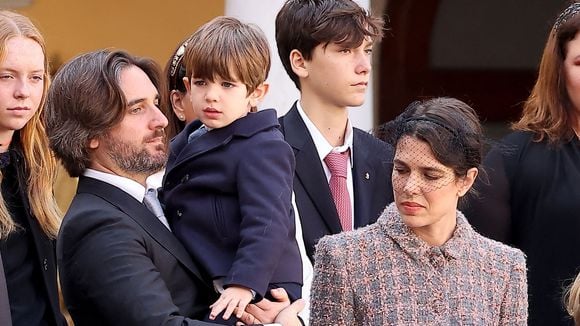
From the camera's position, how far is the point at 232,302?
4379 mm

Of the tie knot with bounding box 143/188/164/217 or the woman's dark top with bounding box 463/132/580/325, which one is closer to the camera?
the tie knot with bounding box 143/188/164/217

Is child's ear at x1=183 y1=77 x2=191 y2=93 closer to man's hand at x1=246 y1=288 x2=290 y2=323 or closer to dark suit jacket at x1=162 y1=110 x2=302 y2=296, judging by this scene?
dark suit jacket at x1=162 y1=110 x2=302 y2=296


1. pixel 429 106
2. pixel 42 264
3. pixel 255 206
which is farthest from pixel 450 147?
pixel 42 264

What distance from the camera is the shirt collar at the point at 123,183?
177 inches

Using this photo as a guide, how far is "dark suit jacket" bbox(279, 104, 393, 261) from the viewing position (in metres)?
5.07

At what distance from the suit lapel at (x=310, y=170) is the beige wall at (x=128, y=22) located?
390 cm

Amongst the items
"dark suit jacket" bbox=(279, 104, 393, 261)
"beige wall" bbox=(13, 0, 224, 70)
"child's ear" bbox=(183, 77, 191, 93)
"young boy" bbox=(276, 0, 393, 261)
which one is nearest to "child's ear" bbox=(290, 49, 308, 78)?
"young boy" bbox=(276, 0, 393, 261)

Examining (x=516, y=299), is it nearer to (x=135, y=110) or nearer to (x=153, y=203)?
(x=153, y=203)

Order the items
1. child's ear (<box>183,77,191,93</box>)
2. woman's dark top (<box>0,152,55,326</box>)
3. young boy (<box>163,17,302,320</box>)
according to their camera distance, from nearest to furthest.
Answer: young boy (<box>163,17,302,320</box>) → child's ear (<box>183,77,191,93</box>) → woman's dark top (<box>0,152,55,326</box>)

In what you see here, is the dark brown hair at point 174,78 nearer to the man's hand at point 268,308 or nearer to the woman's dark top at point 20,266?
the woman's dark top at point 20,266

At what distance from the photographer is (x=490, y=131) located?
9180 millimetres

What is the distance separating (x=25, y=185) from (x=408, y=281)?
1.52 m

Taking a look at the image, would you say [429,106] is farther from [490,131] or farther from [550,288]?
[490,131]

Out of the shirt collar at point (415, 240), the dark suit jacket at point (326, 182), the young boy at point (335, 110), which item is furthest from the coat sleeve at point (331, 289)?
the young boy at point (335, 110)
